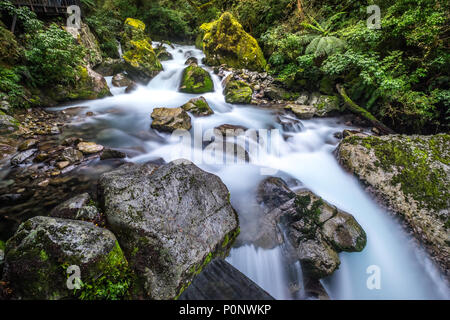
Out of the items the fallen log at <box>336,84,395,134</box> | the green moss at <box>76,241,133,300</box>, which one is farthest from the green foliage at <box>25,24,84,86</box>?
the fallen log at <box>336,84,395,134</box>

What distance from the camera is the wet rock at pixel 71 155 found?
3.76 m

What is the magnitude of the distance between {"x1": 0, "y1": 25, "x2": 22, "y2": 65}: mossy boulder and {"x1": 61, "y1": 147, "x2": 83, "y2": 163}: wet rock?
3.95 meters

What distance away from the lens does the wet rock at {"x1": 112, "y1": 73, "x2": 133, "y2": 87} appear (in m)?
8.30

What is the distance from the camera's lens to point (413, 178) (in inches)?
127

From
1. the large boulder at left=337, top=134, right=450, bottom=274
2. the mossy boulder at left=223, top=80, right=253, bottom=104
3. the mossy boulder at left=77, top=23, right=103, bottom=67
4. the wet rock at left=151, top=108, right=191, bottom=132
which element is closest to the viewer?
the large boulder at left=337, top=134, right=450, bottom=274

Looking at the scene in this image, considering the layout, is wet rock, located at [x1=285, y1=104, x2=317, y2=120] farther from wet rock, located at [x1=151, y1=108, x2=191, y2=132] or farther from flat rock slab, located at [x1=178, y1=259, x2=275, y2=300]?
flat rock slab, located at [x1=178, y1=259, x2=275, y2=300]

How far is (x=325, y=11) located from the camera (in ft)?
29.9

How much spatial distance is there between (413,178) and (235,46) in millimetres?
10713

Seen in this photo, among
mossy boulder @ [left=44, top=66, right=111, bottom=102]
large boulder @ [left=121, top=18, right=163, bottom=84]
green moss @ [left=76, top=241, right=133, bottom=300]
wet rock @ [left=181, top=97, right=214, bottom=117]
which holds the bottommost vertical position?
green moss @ [left=76, top=241, right=133, bottom=300]

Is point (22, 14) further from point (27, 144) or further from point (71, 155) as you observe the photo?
point (71, 155)

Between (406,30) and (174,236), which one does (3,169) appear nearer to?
(174,236)

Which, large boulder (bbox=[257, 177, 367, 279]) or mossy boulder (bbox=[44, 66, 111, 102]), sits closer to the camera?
large boulder (bbox=[257, 177, 367, 279])

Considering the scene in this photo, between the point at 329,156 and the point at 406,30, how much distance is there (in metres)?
Result: 4.21
